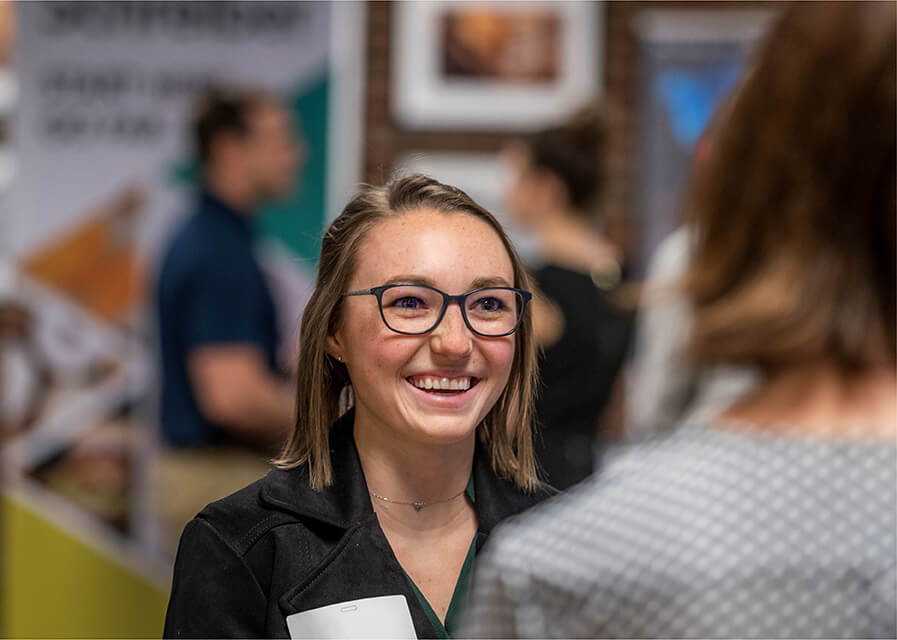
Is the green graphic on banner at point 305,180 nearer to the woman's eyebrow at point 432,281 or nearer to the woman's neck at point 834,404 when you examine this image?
the woman's eyebrow at point 432,281

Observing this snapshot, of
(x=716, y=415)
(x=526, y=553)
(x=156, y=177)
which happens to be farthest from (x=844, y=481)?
(x=156, y=177)

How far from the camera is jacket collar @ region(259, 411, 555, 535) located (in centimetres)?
124

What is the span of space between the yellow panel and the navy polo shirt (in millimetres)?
499

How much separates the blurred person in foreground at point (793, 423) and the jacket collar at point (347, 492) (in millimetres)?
480

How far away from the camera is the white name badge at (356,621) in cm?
115

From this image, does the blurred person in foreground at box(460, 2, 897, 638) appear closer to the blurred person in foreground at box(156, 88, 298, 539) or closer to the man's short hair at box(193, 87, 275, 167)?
the blurred person in foreground at box(156, 88, 298, 539)

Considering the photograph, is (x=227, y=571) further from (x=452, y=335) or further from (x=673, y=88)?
(x=673, y=88)

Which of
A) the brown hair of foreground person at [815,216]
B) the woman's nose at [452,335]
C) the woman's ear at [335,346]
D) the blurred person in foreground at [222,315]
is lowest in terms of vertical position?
the blurred person in foreground at [222,315]

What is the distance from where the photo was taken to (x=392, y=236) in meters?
1.26

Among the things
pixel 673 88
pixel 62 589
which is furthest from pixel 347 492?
pixel 673 88

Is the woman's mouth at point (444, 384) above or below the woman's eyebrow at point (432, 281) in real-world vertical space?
below

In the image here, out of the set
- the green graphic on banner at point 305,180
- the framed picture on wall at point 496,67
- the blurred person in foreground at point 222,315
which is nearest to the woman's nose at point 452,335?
the blurred person in foreground at point 222,315

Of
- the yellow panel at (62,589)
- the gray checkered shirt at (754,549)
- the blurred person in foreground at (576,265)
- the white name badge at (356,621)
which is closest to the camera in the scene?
the gray checkered shirt at (754,549)

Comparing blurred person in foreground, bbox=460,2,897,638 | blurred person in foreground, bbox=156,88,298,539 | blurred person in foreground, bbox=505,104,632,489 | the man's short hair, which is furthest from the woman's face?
the man's short hair
